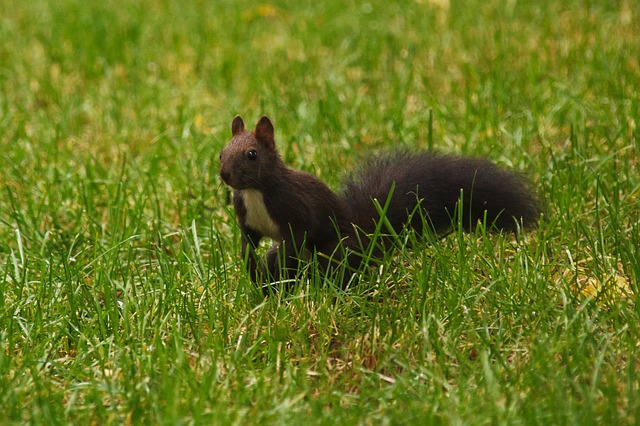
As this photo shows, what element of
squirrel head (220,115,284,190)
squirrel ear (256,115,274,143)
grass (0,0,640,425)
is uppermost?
squirrel ear (256,115,274,143)

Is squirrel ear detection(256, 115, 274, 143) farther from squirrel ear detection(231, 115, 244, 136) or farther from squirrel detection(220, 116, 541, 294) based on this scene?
squirrel ear detection(231, 115, 244, 136)

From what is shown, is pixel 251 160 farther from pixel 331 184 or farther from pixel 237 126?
pixel 331 184

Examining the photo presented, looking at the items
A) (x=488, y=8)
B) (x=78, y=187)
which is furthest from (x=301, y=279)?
(x=488, y=8)

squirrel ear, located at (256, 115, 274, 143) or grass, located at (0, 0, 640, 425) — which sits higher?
squirrel ear, located at (256, 115, 274, 143)

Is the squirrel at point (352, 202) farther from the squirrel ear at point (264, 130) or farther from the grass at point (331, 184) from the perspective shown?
the grass at point (331, 184)

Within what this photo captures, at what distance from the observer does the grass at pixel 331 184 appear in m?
2.82

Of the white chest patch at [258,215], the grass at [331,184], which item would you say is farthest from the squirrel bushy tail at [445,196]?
the white chest patch at [258,215]

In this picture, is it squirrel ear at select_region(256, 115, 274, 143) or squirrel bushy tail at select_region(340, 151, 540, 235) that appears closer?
squirrel ear at select_region(256, 115, 274, 143)

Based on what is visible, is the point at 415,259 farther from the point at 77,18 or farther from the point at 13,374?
the point at 77,18

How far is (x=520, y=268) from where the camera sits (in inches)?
133

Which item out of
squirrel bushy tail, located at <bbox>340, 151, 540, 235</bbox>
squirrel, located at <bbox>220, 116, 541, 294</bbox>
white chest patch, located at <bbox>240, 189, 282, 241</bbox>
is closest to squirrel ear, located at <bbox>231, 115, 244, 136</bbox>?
squirrel, located at <bbox>220, 116, 541, 294</bbox>

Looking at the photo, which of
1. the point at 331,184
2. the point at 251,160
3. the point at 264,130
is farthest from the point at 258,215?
the point at 331,184

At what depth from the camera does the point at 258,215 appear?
3.44 m

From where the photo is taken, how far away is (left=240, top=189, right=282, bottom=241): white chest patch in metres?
3.42
